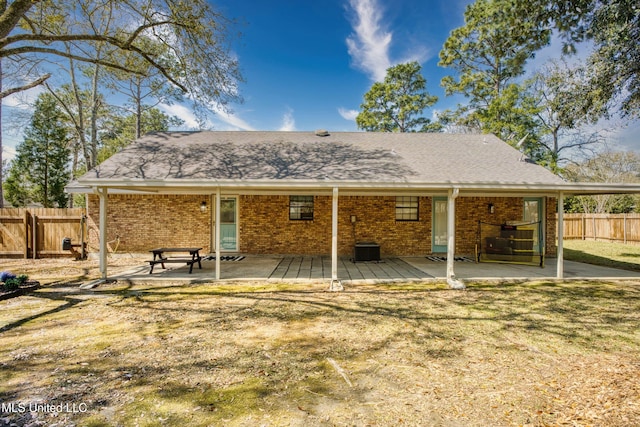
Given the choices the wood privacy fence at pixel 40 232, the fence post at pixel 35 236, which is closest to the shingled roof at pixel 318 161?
the wood privacy fence at pixel 40 232

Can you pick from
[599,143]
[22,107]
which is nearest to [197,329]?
[22,107]

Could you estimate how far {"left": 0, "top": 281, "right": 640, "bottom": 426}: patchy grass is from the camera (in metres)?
2.57

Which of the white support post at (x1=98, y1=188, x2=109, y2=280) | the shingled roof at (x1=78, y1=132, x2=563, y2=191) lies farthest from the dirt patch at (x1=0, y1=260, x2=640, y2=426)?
the shingled roof at (x1=78, y1=132, x2=563, y2=191)

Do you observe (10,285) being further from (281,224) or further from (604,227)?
(604,227)

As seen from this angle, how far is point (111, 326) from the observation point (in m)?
4.50

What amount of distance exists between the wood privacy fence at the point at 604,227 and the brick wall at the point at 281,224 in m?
8.37

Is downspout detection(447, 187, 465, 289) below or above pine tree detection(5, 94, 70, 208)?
below

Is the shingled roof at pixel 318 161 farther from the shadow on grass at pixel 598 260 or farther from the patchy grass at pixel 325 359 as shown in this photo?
the shadow on grass at pixel 598 260

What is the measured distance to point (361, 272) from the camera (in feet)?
26.5

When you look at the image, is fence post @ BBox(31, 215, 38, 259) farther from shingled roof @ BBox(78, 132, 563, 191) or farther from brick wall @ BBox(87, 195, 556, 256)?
shingled roof @ BBox(78, 132, 563, 191)

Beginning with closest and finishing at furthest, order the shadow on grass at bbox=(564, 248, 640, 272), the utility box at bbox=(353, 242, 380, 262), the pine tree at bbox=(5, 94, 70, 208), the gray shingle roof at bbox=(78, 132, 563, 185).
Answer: the gray shingle roof at bbox=(78, 132, 563, 185) → the shadow on grass at bbox=(564, 248, 640, 272) → the utility box at bbox=(353, 242, 380, 262) → the pine tree at bbox=(5, 94, 70, 208)

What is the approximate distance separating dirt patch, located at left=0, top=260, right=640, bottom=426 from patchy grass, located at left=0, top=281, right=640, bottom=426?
0.7 inches

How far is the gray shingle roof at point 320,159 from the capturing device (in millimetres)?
7324

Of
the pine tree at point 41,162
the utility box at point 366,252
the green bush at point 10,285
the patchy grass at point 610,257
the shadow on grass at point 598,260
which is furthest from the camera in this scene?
the pine tree at point 41,162
